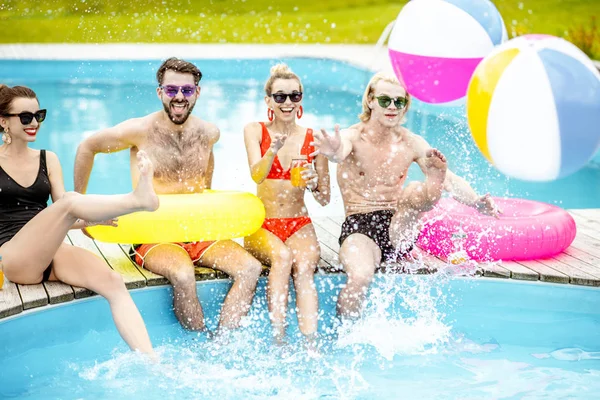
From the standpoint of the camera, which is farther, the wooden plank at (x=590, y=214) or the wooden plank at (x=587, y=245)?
the wooden plank at (x=590, y=214)

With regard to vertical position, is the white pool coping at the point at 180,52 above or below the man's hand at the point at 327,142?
above

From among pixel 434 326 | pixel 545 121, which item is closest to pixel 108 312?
pixel 434 326

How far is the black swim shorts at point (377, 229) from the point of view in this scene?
14.8ft

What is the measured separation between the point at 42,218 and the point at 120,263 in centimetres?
88

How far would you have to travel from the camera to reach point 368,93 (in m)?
4.63

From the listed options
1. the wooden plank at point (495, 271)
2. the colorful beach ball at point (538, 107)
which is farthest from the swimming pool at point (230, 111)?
the colorful beach ball at point (538, 107)

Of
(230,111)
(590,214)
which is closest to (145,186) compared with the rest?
(590,214)

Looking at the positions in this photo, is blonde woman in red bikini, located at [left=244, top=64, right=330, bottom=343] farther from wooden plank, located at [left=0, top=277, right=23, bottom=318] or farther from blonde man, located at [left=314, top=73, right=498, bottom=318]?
wooden plank, located at [left=0, top=277, right=23, bottom=318]

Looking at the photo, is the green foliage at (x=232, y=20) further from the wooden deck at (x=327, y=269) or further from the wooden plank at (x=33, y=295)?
the wooden plank at (x=33, y=295)

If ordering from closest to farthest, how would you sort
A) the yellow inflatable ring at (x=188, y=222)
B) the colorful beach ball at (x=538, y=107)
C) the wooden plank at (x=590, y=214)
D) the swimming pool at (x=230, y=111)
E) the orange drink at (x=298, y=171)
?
the colorful beach ball at (x=538, y=107) < the yellow inflatable ring at (x=188, y=222) < the orange drink at (x=298, y=171) < the wooden plank at (x=590, y=214) < the swimming pool at (x=230, y=111)

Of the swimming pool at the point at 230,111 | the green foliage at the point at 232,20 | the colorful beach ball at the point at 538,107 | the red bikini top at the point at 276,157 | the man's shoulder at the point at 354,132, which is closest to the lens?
the colorful beach ball at the point at 538,107

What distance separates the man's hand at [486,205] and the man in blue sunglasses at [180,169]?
1277 mm

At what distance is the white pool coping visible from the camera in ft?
48.4

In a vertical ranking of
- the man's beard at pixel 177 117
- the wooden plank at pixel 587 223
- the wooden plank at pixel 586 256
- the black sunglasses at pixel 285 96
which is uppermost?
the black sunglasses at pixel 285 96
